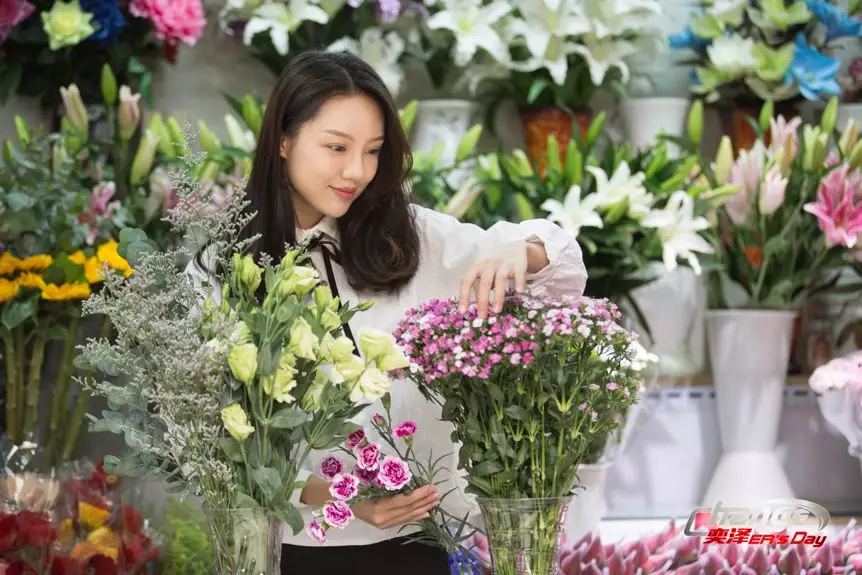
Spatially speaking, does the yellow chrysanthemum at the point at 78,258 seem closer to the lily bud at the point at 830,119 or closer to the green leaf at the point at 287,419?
the green leaf at the point at 287,419

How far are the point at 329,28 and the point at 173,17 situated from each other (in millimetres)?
325

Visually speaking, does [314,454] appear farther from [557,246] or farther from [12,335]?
[12,335]

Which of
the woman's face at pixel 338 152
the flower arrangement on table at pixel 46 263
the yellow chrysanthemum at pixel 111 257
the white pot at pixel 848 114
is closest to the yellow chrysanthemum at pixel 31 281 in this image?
the flower arrangement on table at pixel 46 263

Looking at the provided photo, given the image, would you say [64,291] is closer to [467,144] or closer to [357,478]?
[467,144]

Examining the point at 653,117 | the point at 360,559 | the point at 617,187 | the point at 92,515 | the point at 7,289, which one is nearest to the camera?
the point at 360,559

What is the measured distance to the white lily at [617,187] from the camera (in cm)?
208

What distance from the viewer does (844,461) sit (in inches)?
90.7

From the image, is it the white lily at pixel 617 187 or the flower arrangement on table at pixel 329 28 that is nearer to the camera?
the white lily at pixel 617 187

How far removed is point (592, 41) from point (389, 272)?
1205 mm

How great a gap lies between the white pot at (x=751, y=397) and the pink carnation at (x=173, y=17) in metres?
1.20

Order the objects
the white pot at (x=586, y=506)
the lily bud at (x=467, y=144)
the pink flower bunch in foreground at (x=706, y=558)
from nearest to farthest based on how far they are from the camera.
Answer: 1. the pink flower bunch in foreground at (x=706, y=558)
2. the white pot at (x=586, y=506)
3. the lily bud at (x=467, y=144)

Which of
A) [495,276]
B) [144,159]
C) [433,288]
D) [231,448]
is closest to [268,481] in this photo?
[231,448]

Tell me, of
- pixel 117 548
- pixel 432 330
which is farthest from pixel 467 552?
pixel 117 548

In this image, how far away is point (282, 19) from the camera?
7.72 feet
